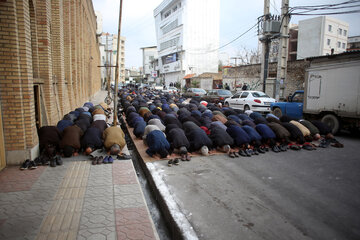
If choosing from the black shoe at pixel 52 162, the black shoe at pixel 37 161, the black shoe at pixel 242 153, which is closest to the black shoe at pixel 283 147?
the black shoe at pixel 242 153

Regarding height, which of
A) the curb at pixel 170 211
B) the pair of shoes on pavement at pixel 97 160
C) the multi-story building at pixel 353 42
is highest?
the multi-story building at pixel 353 42

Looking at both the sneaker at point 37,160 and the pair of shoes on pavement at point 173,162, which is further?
the pair of shoes on pavement at point 173,162

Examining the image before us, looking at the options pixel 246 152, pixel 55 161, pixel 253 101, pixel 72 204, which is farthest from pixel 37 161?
pixel 253 101

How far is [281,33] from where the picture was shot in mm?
18859

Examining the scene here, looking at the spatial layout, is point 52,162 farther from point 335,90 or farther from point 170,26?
point 170,26

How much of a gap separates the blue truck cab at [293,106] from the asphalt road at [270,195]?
5.88 metres

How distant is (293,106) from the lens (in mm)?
13578

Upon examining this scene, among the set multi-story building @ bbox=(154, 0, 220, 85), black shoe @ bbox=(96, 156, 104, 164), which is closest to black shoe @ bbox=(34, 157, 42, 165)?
black shoe @ bbox=(96, 156, 104, 164)

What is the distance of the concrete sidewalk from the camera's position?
3.41 meters

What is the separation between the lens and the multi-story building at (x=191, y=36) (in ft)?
188

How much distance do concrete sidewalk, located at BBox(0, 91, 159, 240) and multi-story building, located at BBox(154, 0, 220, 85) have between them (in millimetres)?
49651

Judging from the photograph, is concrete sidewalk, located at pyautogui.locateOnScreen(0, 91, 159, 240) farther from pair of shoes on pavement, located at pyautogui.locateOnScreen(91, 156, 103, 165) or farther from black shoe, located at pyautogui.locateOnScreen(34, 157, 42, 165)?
pair of shoes on pavement, located at pyautogui.locateOnScreen(91, 156, 103, 165)

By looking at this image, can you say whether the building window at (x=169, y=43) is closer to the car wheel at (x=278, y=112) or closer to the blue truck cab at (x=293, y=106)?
the car wheel at (x=278, y=112)

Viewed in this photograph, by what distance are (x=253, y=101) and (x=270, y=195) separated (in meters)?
12.4
